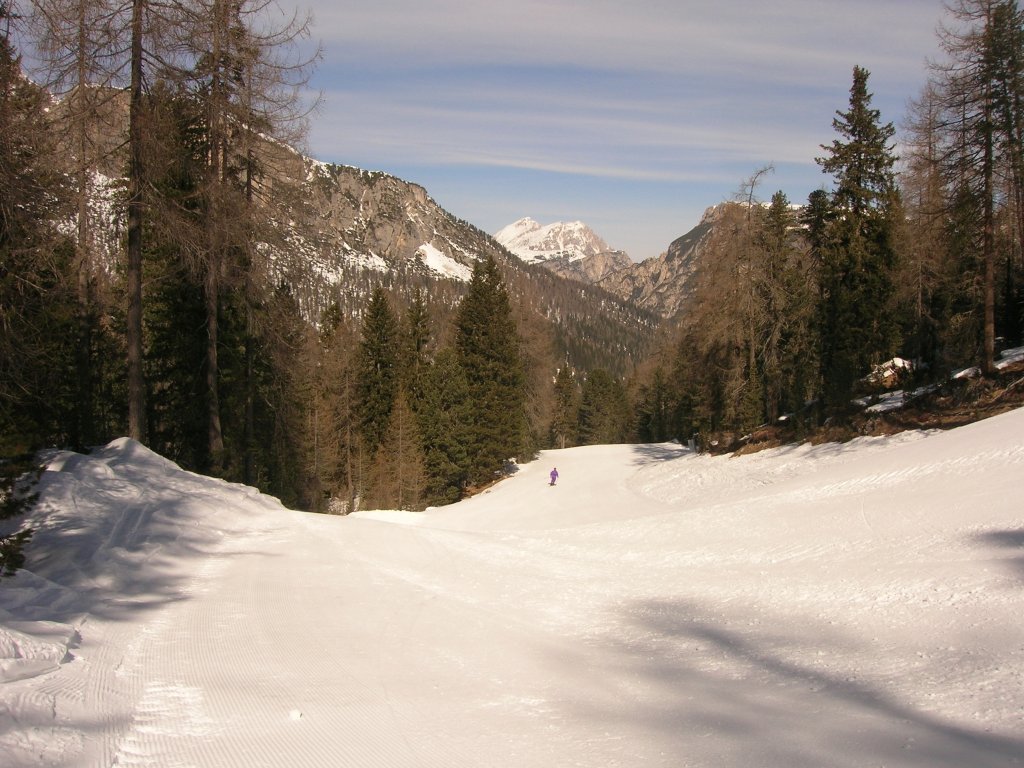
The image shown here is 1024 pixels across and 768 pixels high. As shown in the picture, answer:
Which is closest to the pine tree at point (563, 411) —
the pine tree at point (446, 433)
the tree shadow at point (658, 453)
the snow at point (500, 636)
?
the tree shadow at point (658, 453)

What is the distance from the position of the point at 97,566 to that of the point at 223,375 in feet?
44.7

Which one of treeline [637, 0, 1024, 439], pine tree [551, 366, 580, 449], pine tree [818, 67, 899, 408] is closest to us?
treeline [637, 0, 1024, 439]

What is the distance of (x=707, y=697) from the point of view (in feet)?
21.5

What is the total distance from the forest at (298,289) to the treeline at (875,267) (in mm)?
99

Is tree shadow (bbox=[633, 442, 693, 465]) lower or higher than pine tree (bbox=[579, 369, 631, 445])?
lower

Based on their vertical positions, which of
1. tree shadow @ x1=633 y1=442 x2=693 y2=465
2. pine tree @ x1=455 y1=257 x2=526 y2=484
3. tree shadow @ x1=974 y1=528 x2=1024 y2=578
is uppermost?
pine tree @ x1=455 y1=257 x2=526 y2=484

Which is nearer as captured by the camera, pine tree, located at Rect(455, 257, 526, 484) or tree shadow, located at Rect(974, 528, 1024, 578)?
tree shadow, located at Rect(974, 528, 1024, 578)

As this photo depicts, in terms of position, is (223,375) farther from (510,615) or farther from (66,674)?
(66,674)

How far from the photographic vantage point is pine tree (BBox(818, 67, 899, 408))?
94.9ft

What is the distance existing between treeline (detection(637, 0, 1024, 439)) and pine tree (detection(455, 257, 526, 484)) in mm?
11278

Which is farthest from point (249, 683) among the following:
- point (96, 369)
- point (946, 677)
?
point (96, 369)

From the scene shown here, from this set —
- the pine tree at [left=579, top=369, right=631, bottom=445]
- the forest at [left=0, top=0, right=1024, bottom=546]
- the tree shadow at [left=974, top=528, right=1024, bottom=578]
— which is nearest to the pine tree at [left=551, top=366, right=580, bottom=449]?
the pine tree at [left=579, top=369, right=631, bottom=445]

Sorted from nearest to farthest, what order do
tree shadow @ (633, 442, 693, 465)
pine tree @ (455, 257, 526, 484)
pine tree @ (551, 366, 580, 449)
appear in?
pine tree @ (455, 257, 526, 484), tree shadow @ (633, 442, 693, 465), pine tree @ (551, 366, 580, 449)

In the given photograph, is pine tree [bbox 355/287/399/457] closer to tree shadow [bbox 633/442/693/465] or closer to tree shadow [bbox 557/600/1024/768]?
tree shadow [bbox 633/442/693/465]
